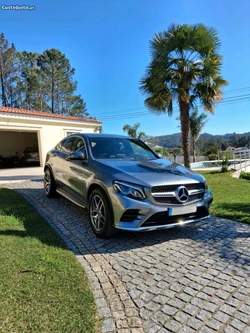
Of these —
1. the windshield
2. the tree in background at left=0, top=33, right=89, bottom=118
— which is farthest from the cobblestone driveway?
the tree in background at left=0, top=33, right=89, bottom=118

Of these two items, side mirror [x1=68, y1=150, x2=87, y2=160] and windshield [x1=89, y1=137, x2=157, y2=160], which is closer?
side mirror [x1=68, y1=150, x2=87, y2=160]

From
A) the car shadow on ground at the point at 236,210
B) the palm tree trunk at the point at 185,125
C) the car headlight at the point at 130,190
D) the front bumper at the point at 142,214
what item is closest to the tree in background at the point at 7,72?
the palm tree trunk at the point at 185,125

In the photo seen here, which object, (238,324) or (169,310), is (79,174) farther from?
(238,324)

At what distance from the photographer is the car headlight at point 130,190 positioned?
3004mm

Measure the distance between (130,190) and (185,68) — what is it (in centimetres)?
827

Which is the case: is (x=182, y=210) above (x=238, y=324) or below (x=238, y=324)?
above

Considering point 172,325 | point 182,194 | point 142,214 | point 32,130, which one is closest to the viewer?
point 172,325

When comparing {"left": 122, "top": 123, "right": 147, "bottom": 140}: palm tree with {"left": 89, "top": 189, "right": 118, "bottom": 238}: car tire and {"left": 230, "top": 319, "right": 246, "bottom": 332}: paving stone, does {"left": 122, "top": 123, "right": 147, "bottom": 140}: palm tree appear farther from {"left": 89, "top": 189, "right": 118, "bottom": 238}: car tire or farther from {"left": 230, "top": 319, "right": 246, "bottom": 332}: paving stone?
{"left": 230, "top": 319, "right": 246, "bottom": 332}: paving stone

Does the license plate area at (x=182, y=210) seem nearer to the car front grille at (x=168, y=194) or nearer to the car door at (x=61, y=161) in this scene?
the car front grille at (x=168, y=194)

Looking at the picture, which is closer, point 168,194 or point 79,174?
point 168,194

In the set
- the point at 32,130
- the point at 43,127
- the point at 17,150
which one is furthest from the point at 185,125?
the point at 17,150

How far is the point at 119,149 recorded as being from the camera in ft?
14.7

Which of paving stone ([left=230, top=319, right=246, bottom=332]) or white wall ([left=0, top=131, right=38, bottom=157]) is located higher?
white wall ([left=0, top=131, right=38, bottom=157])

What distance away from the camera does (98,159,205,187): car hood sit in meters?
3.11
